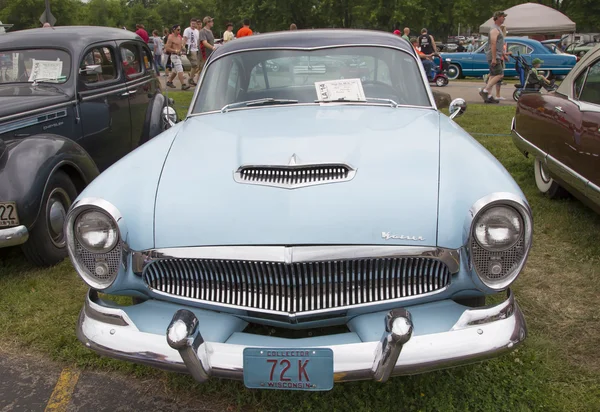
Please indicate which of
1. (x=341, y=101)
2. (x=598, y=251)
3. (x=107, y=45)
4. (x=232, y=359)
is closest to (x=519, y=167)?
(x=598, y=251)

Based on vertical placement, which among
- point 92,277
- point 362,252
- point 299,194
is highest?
point 299,194

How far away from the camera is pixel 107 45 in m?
5.86

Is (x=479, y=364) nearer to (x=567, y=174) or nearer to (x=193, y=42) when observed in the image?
(x=567, y=174)

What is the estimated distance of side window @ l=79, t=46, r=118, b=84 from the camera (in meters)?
5.35

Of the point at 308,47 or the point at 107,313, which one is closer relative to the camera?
the point at 107,313

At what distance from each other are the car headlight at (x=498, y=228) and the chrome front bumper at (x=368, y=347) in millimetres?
265

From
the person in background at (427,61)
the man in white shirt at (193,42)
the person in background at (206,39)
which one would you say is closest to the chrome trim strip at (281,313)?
the person in background at (206,39)

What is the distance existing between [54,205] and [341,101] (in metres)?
2.23

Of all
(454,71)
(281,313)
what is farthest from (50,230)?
(454,71)

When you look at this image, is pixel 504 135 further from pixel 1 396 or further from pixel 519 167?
pixel 1 396

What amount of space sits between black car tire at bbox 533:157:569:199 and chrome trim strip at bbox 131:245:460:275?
3507mm

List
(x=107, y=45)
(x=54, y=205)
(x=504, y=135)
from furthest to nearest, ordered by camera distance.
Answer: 1. (x=504, y=135)
2. (x=107, y=45)
3. (x=54, y=205)

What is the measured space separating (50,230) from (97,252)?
6.55ft

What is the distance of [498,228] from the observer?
224 centimetres
